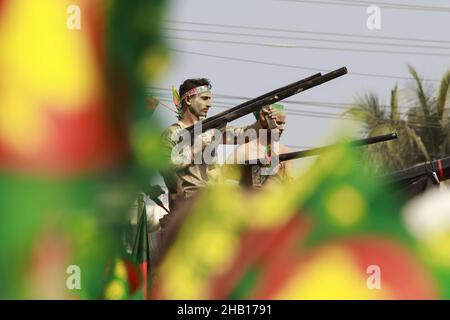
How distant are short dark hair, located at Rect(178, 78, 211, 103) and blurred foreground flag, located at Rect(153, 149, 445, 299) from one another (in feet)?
3.02

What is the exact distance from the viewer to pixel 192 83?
266 inches

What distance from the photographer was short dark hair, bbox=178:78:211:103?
22.0 feet

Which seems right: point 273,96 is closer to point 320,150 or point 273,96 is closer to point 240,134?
point 240,134

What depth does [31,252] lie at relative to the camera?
5676 mm

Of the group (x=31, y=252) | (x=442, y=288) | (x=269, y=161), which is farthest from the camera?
(x=269, y=161)

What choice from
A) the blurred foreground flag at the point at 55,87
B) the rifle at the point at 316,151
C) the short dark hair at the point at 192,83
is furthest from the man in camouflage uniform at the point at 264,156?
the blurred foreground flag at the point at 55,87

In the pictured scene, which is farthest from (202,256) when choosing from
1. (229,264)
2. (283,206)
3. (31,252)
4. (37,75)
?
(37,75)

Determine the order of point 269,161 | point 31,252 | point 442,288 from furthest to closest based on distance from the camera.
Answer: point 269,161 < point 442,288 < point 31,252

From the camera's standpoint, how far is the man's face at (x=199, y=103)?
6.74 m

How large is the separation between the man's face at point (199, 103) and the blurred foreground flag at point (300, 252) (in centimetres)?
A: 86

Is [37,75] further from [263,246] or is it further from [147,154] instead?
[263,246]

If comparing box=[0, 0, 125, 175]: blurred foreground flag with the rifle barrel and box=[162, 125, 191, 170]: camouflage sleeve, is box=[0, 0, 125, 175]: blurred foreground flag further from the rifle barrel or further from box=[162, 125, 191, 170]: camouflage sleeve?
the rifle barrel

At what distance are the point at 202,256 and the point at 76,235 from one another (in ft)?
2.36

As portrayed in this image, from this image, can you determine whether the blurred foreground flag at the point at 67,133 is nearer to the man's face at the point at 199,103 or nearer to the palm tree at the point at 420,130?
the man's face at the point at 199,103
